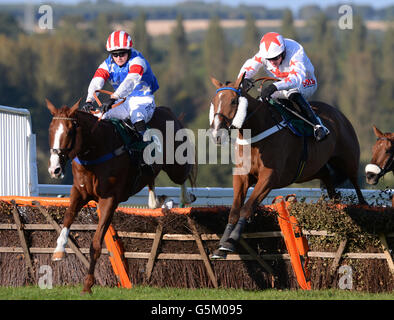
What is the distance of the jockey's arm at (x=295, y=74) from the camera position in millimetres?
8016

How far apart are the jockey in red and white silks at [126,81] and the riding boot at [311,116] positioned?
1535mm

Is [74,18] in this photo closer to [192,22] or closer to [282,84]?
[192,22]

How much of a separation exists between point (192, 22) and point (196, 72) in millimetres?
35789

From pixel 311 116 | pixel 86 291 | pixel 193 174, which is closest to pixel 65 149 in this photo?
pixel 86 291

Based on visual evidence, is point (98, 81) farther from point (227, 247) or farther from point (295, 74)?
point (227, 247)

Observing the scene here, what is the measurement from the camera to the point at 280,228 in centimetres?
799

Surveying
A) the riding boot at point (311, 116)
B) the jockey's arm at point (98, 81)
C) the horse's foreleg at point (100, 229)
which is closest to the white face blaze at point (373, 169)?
the riding boot at point (311, 116)

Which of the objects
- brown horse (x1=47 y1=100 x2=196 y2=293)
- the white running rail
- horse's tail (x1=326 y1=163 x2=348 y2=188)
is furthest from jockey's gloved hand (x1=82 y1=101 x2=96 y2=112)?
the white running rail

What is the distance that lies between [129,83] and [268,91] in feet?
4.53

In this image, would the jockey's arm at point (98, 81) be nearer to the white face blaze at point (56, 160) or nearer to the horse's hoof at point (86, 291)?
the white face blaze at point (56, 160)

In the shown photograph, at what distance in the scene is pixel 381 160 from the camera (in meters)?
8.70

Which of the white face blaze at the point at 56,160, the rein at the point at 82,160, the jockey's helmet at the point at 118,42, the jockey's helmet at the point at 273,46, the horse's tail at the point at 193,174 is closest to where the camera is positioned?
the white face blaze at the point at 56,160

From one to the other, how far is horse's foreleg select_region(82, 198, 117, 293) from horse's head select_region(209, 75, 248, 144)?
123 cm
